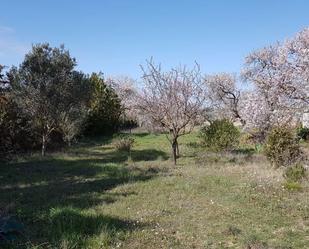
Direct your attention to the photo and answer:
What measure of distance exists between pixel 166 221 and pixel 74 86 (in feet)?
47.7

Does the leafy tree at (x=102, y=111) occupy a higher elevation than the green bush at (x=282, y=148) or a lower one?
higher

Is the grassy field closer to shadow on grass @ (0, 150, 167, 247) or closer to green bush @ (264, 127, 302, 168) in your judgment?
shadow on grass @ (0, 150, 167, 247)

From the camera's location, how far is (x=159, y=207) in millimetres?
8922

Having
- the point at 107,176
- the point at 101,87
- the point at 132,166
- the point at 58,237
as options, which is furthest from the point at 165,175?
the point at 101,87

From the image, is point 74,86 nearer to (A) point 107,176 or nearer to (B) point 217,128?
(B) point 217,128

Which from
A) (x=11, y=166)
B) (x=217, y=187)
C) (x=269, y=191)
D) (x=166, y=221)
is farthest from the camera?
(x=11, y=166)

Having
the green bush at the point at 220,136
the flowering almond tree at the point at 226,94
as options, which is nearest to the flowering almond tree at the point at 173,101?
the green bush at the point at 220,136

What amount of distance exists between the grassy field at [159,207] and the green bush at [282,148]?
531mm

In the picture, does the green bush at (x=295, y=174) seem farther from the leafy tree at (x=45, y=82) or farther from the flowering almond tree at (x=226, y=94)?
the flowering almond tree at (x=226, y=94)

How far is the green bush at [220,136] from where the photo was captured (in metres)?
19.5

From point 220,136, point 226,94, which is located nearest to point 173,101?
point 220,136

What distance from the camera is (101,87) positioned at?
39.6 meters

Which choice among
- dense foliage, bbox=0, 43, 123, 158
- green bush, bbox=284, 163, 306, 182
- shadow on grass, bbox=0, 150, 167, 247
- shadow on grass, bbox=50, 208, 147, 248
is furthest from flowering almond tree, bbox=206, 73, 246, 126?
shadow on grass, bbox=50, 208, 147, 248

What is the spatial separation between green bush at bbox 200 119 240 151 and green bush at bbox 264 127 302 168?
14.5ft
